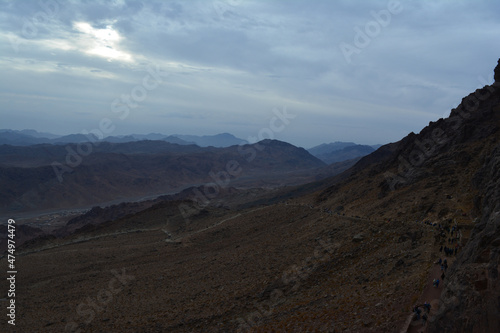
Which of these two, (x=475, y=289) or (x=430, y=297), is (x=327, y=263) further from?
(x=475, y=289)

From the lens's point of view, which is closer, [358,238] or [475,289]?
[475,289]

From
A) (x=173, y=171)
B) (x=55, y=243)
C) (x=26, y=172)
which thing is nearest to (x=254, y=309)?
(x=55, y=243)

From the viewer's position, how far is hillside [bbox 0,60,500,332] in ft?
41.4

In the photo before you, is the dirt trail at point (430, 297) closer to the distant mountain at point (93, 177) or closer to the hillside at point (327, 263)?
the hillside at point (327, 263)

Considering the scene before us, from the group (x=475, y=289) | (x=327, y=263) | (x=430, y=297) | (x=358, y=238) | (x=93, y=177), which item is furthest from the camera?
(x=93, y=177)

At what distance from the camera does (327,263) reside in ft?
66.4

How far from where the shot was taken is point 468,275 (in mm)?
10406

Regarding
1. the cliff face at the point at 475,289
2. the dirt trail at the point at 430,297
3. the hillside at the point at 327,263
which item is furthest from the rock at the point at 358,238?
the cliff face at the point at 475,289

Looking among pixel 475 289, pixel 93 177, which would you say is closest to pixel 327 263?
pixel 475 289

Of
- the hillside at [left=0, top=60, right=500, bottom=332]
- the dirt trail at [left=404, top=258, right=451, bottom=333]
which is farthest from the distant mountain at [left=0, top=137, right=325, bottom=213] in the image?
the dirt trail at [left=404, top=258, right=451, bottom=333]

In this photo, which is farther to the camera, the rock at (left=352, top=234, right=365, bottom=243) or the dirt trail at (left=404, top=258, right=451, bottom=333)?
the rock at (left=352, top=234, right=365, bottom=243)

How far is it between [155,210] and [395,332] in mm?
46086

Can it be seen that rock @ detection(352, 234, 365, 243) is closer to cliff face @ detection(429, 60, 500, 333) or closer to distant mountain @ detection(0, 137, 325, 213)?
cliff face @ detection(429, 60, 500, 333)

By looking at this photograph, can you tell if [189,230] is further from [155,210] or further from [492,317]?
[492,317]
